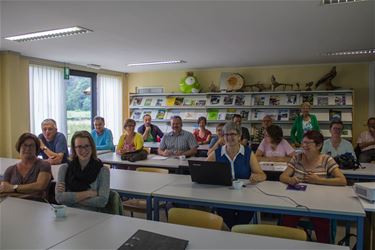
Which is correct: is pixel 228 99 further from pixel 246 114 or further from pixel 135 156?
pixel 135 156

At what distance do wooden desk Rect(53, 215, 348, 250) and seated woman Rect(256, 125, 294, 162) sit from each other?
2.60 m

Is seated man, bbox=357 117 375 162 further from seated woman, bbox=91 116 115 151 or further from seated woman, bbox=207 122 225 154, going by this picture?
seated woman, bbox=91 116 115 151

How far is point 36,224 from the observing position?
6.53ft

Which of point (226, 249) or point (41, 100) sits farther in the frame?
point (41, 100)

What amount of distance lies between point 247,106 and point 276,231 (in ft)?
18.2

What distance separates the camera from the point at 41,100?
619 centimetres

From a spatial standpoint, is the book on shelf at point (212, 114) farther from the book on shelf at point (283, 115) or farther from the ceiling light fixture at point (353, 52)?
the ceiling light fixture at point (353, 52)

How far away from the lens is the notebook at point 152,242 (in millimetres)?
1618

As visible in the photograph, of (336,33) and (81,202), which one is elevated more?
(336,33)

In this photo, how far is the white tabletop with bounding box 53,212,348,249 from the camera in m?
1.66

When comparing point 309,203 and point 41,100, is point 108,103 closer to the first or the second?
point 41,100

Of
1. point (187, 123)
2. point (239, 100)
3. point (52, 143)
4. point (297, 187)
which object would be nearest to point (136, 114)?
point (187, 123)

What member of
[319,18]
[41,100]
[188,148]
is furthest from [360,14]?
[41,100]

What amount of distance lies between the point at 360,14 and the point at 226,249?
308cm
